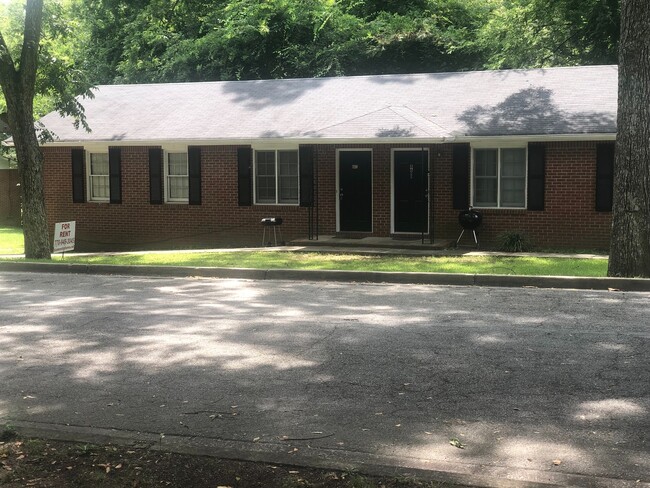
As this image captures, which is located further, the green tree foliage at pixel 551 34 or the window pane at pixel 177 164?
the green tree foliage at pixel 551 34

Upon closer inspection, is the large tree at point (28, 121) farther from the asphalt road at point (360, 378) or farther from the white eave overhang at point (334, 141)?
the asphalt road at point (360, 378)

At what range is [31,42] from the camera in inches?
676

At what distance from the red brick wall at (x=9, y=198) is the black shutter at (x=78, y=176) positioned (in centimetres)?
1082

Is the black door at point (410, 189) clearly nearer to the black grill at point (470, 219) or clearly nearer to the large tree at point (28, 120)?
the black grill at point (470, 219)

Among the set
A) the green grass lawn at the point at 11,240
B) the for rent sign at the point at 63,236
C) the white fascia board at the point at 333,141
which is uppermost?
the white fascia board at the point at 333,141

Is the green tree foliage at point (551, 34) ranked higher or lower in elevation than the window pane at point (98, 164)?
higher

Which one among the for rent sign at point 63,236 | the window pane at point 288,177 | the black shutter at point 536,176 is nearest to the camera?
the for rent sign at point 63,236

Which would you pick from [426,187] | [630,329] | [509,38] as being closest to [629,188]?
[630,329]

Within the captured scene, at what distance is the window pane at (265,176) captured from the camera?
2200cm

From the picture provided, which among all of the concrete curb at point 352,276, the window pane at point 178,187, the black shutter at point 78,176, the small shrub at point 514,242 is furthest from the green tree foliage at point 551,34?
the concrete curb at point 352,276

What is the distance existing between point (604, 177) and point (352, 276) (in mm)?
7957

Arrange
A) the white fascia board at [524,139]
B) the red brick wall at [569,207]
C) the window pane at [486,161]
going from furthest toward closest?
1. the window pane at [486,161]
2. the red brick wall at [569,207]
3. the white fascia board at [524,139]

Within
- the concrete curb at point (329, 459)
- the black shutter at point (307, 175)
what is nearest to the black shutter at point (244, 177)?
the black shutter at point (307, 175)

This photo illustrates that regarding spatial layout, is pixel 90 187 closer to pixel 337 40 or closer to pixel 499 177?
pixel 499 177
